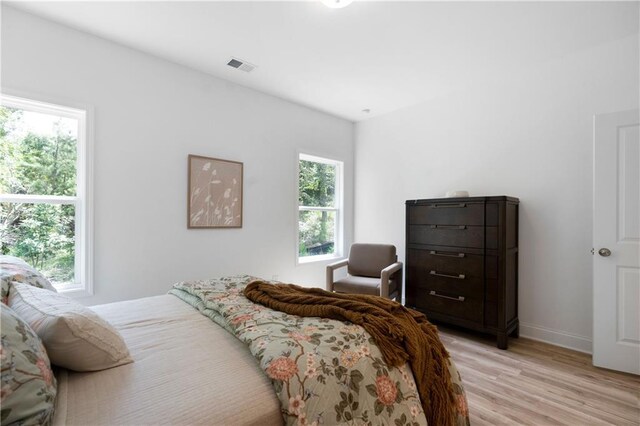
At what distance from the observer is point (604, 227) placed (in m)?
2.40

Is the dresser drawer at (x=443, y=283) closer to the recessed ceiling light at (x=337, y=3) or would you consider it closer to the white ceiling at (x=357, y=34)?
the white ceiling at (x=357, y=34)

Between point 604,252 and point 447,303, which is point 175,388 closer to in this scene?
point 447,303

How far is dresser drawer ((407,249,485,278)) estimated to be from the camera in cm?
290

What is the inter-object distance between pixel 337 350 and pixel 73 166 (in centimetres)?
264

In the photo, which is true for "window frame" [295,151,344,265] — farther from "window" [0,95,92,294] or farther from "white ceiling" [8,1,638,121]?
"window" [0,95,92,294]

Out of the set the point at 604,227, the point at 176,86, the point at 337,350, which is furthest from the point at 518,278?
the point at 176,86

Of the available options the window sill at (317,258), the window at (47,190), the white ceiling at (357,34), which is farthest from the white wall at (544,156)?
the window at (47,190)

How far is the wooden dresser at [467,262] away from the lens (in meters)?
2.78

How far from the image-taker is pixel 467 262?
9.72ft

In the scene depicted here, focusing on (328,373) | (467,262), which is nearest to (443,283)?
(467,262)

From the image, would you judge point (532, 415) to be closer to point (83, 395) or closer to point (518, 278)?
point (518, 278)

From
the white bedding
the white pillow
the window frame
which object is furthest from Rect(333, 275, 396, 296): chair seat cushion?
the white pillow

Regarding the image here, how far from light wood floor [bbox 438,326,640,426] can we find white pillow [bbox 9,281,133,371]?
1.88 meters

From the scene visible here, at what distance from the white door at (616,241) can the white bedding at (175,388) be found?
2.75 metres
